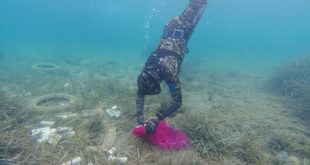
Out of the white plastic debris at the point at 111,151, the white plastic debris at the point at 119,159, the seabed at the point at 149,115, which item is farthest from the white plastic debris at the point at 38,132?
the white plastic debris at the point at 119,159

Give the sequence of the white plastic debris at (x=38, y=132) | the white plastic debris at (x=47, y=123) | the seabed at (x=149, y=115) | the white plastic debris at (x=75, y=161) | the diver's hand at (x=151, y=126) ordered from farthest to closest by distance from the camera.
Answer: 1. the white plastic debris at (x=47, y=123)
2. the white plastic debris at (x=38, y=132)
3. the diver's hand at (x=151, y=126)
4. the seabed at (x=149, y=115)
5. the white plastic debris at (x=75, y=161)

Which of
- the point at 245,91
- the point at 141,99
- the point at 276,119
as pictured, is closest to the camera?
the point at 141,99

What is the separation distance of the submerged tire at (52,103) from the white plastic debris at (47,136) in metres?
1.95

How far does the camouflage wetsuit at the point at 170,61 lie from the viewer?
5.79 m

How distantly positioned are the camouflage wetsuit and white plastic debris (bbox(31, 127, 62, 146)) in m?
1.89

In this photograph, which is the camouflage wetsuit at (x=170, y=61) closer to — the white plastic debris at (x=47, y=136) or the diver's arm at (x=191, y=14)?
the diver's arm at (x=191, y=14)

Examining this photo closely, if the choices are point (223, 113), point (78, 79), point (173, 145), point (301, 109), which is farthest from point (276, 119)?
point (78, 79)

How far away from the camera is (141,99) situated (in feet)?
20.3

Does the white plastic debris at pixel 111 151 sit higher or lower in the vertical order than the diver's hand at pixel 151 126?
lower

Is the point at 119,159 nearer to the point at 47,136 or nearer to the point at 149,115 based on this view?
the point at 47,136

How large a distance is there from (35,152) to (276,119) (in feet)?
21.1

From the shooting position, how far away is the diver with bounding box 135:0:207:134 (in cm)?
572

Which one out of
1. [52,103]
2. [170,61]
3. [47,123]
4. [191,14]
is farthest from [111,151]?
[52,103]

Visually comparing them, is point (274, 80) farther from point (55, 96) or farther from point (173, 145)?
point (55, 96)
